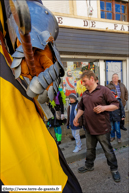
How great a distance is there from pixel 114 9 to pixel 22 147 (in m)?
7.00

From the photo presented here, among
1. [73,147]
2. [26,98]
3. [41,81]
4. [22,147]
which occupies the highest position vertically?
[41,81]

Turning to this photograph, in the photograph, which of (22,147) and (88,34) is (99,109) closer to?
(22,147)

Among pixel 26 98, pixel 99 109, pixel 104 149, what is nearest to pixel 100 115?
pixel 99 109

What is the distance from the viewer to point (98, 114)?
2490mm

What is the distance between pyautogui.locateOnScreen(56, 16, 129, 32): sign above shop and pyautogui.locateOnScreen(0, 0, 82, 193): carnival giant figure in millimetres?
4411

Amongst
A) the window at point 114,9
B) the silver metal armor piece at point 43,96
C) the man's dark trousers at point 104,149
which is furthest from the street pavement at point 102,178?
the window at point 114,9

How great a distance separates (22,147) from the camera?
74 centimetres

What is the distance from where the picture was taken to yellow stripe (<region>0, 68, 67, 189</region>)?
66 centimetres

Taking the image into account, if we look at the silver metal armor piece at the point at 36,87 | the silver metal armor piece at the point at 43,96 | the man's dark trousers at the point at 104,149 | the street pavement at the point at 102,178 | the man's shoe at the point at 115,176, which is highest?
the silver metal armor piece at the point at 36,87

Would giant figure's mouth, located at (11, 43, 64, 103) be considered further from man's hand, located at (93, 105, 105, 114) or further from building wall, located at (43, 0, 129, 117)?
building wall, located at (43, 0, 129, 117)

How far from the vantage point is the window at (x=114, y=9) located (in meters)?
5.71

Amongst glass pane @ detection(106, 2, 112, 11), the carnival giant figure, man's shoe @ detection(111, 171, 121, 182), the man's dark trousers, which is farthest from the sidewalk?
glass pane @ detection(106, 2, 112, 11)

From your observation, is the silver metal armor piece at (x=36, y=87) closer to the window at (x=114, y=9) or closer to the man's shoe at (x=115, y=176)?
the man's shoe at (x=115, y=176)

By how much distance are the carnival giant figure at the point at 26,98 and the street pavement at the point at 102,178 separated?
184 centimetres
